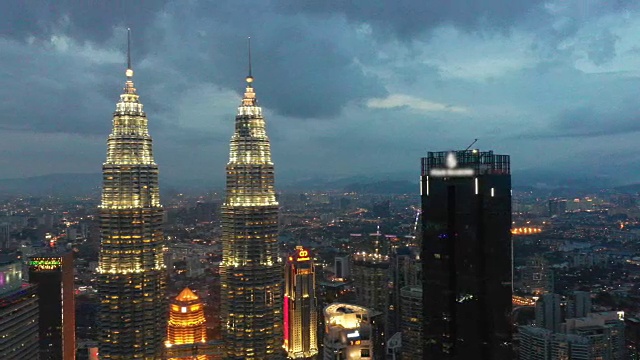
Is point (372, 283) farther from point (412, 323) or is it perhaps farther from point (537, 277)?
point (537, 277)

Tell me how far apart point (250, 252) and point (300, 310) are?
423 inches

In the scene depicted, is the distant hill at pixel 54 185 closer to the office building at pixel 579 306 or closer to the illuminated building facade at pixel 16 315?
the illuminated building facade at pixel 16 315

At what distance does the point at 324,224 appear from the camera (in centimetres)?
6462

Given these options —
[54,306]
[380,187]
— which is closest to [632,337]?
[380,187]

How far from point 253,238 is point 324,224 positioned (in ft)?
92.7

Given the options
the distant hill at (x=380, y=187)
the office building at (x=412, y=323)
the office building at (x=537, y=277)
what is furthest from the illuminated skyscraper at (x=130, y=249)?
the office building at (x=537, y=277)

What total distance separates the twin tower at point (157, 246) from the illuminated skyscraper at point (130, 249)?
61mm

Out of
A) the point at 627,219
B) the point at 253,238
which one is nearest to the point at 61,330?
the point at 253,238

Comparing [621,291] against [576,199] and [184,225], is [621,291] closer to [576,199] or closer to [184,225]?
[576,199]

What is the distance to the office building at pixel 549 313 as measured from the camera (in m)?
41.5

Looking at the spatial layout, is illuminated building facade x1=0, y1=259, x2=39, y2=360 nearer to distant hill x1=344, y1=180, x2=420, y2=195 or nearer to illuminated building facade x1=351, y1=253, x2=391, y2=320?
illuminated building facade x1=351, y1=253, x2=391, y2=320

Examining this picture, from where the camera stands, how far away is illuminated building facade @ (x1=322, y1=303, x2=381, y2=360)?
96.0ft

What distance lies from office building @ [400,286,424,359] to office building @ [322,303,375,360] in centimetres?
465

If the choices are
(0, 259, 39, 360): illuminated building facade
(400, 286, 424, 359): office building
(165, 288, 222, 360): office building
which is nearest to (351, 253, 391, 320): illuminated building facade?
(400, 286, 424, 359): office building
